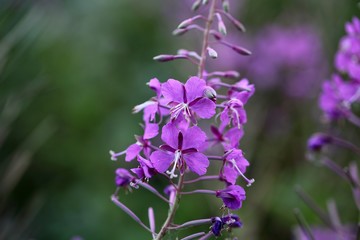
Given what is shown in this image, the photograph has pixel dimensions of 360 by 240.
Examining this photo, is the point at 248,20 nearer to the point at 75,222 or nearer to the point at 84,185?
the point at 84,185

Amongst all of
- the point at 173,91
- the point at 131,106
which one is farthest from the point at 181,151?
the point at 131,106

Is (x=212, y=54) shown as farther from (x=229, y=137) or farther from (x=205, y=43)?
(x=229, y=137)

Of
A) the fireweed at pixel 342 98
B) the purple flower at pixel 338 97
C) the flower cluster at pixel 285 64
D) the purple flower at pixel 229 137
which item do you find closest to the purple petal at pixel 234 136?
the purple flower at pixel 229 137

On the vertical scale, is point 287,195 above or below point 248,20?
below

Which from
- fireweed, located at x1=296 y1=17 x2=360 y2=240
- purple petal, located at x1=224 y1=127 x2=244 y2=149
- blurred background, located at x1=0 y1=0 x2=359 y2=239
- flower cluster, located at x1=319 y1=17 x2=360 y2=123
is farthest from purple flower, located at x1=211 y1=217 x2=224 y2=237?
blurred background, located at x1=0 y1=0 x2=359 y2=239

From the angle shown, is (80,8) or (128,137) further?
(80,8)

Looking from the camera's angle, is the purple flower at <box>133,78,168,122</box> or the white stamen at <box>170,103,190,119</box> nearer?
the white stamen at <box>170,103,190,119</box>

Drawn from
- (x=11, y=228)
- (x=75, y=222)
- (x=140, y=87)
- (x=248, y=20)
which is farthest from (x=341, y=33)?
(x=11, y=228)

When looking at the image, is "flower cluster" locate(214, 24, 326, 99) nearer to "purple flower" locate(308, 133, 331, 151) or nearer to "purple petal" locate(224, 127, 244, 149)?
"purple flower" locate(308, 133, 331, 151)
